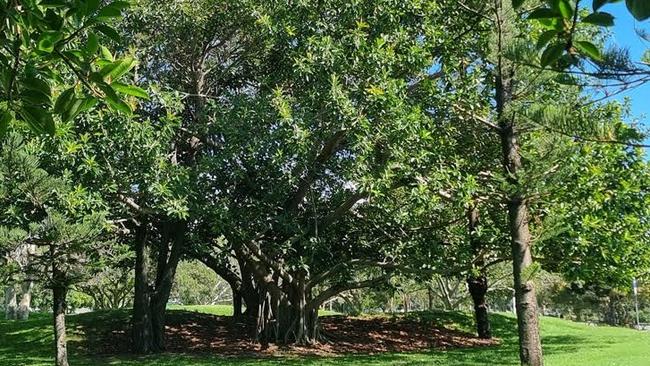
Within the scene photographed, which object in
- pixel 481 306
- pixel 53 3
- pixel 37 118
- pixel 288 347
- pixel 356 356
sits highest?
pixel 53 3

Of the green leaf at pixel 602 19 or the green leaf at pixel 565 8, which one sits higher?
the green leaf at pixel 565 8

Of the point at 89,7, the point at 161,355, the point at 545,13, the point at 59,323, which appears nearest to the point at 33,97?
the point at 89,7

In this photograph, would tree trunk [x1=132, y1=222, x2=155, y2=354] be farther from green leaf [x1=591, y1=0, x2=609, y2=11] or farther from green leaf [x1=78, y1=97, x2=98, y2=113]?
green leaf [x1=591, y1=0, x2=609, y2=11]

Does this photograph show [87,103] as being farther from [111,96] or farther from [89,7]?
[89,7]

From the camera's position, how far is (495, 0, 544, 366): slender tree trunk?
680 cm

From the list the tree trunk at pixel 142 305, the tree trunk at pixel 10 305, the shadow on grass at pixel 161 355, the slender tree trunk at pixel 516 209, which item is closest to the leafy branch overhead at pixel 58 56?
the slender tree trunk at pixel 516 209

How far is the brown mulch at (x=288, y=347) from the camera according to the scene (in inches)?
489

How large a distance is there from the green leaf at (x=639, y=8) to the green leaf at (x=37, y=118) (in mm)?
1274

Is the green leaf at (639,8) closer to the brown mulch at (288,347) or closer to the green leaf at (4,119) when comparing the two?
the green leaf at (4,119)

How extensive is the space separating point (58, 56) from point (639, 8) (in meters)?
1.26

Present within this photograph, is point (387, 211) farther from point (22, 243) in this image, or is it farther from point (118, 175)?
point (22, 243)

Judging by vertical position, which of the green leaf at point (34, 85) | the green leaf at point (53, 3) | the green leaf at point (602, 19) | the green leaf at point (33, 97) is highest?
the green leaf at point (53, 3)

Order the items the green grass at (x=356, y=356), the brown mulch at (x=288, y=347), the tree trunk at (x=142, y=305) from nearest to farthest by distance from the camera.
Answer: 1. the green grass at (x=356, y=356)
2. the tree trunk at (x=142, y=305)
3. the brown mulch at (x=288, y=347)

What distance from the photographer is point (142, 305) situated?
1218 cm
